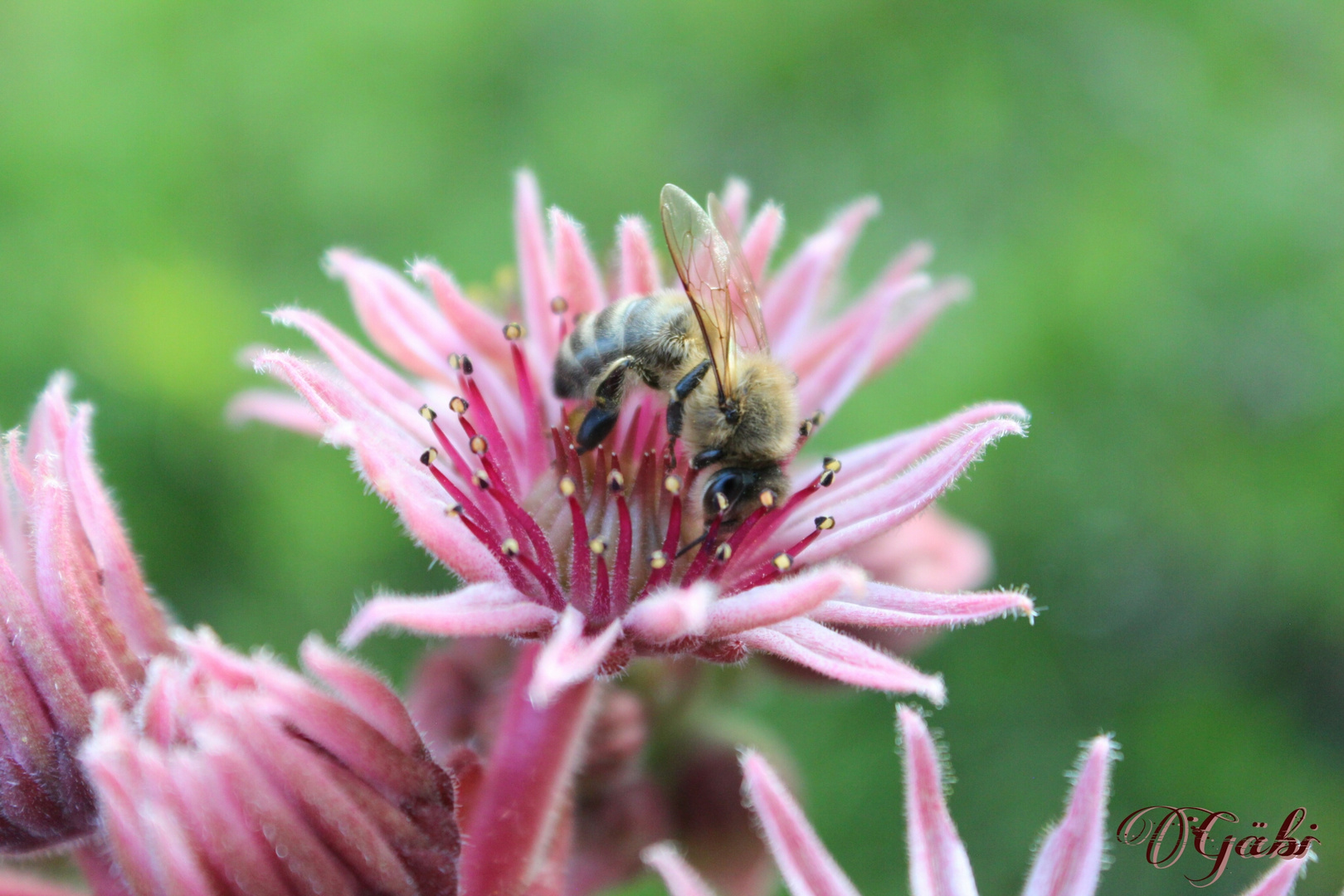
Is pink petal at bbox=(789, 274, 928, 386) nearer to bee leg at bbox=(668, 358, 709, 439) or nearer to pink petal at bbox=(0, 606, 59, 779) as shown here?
bee leg at bbox=(668, 358, 709, 439)

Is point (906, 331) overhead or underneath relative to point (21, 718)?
overhead

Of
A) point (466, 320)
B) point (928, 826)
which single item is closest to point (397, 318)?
point (466, 320)

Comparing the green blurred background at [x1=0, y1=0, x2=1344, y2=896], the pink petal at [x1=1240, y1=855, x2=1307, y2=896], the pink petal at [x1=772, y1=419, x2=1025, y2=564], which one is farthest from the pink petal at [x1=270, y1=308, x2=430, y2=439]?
the green blurred background at [x1=0, y1=0, x2=1344, y2=896]

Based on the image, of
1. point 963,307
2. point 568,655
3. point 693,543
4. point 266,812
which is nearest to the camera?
point 266,812

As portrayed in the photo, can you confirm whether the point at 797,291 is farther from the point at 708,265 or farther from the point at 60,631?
the point at 60,631

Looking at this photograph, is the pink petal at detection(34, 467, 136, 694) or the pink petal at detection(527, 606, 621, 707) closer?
the pink petal at detection(527, 606, 621, 707)

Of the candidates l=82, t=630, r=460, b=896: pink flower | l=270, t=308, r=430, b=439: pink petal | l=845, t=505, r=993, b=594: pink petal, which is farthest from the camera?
l=845, t=505, r=993, b=594: pink petal

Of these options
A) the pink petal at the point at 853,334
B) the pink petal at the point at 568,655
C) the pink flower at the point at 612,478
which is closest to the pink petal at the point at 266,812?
the pink flower at the point at 612,478

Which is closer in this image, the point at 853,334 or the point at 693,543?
the point at 693,543
